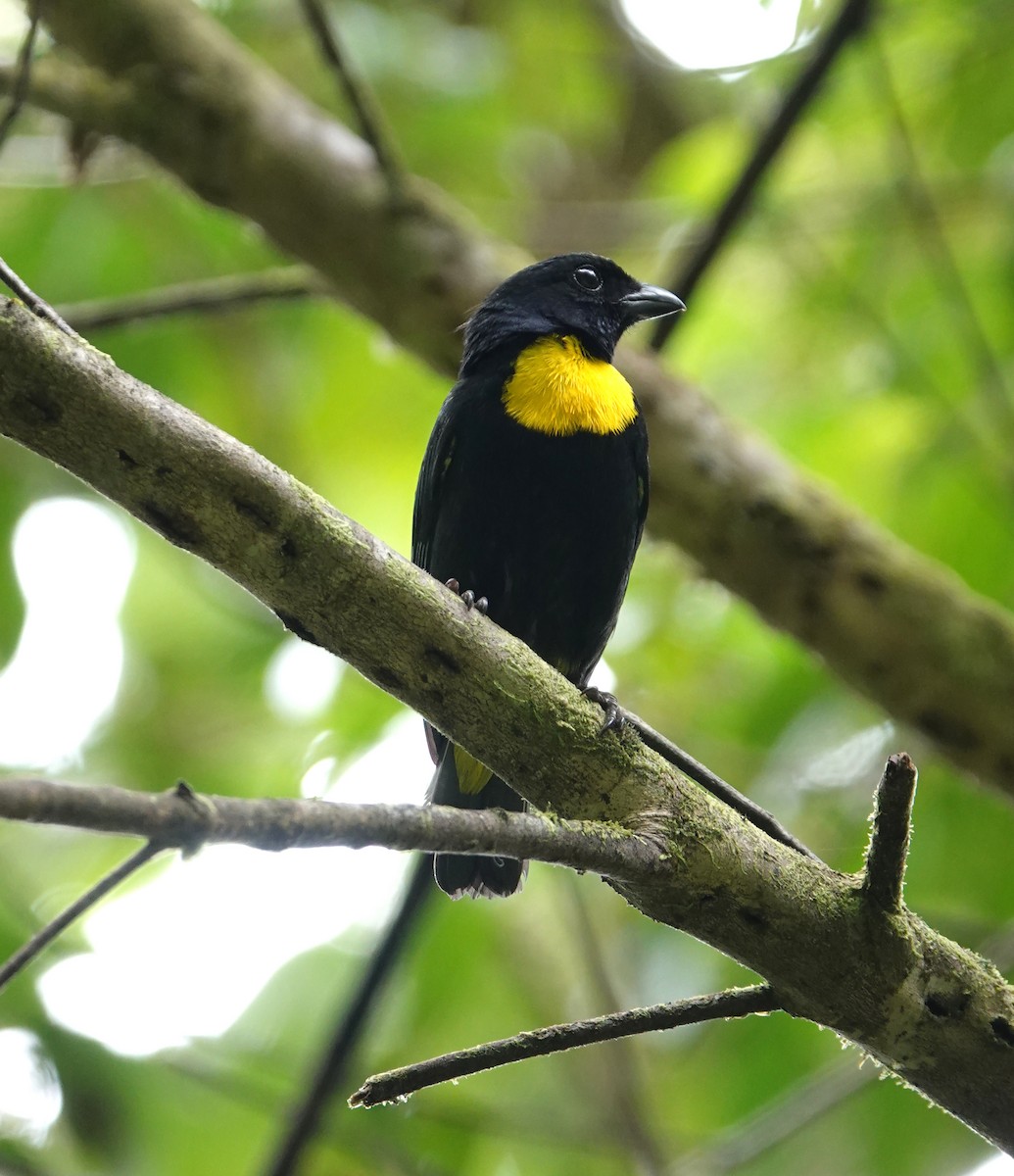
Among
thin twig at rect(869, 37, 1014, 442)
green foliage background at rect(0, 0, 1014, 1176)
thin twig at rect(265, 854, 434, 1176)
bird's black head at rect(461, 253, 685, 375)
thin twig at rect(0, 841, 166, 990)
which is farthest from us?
thin twig at rect(869, 37, 1014, 442)

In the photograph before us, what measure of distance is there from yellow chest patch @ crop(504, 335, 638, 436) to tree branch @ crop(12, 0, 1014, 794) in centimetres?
20

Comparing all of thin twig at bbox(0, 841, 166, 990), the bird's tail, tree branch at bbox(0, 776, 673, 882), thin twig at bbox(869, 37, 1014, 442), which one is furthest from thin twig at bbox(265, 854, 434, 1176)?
thin twig at bbox(869, 37, 1014, 442)

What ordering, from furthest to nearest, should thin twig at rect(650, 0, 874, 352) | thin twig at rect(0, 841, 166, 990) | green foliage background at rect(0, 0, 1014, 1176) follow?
green foliage background at rect(0, 0, 1014, 1176)
thin twig at rect(650, 0, 874, 352)
thin twig at rect(0, 841, 166, 990)

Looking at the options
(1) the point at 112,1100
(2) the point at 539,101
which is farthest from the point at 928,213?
(1) the point at 112,1100

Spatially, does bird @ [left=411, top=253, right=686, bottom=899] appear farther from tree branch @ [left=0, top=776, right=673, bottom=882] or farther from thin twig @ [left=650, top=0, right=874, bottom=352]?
tree branch @ [left=0, top=776, right=673, bottom=882]

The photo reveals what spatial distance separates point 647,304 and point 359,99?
119cm

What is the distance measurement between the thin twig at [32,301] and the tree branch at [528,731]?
0.17ft

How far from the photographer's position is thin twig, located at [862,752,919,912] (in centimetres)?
198

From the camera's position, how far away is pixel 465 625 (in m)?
2.19

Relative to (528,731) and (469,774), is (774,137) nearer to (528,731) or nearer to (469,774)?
(469,774)

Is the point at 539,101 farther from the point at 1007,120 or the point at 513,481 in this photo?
the point at 513,481

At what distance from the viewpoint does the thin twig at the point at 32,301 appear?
195cm

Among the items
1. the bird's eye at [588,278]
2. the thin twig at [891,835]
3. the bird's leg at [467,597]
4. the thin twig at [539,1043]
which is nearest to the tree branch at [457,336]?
the bird's eye at [588,278]

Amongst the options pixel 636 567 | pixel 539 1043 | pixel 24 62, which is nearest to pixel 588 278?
pixel 636 567
